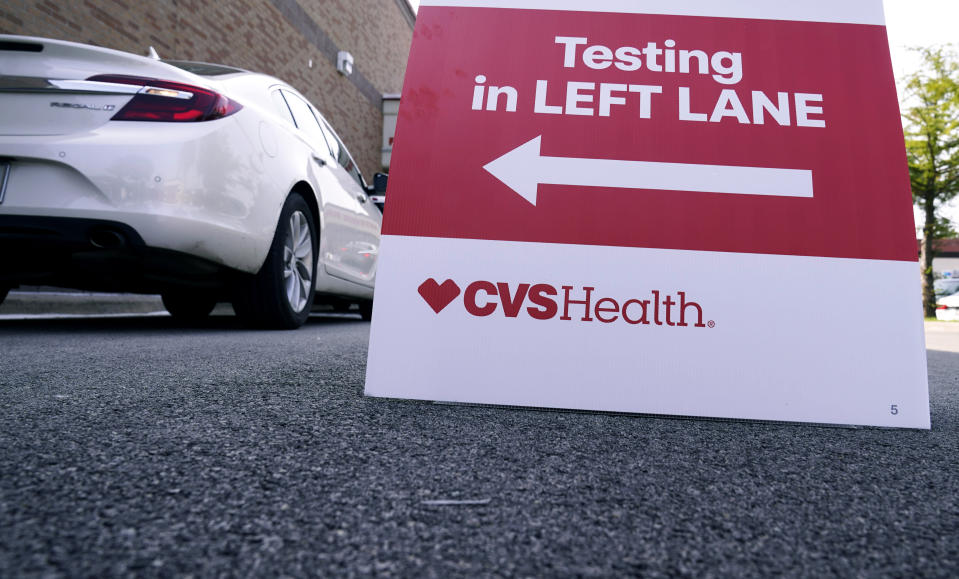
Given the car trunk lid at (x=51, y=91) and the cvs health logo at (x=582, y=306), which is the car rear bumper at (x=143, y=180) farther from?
the cvs health logo at (x=582, y=306)

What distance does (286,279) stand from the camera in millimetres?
3490

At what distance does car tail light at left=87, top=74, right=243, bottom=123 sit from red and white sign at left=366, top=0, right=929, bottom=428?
1.42 m

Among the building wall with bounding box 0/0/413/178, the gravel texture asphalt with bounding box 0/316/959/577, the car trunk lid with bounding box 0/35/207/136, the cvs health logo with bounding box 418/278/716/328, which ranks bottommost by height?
the gravel texture asphalt with bounding box 0/316/959/577

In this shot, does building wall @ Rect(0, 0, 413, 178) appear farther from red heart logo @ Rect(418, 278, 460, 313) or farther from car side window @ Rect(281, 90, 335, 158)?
red heart logo @ Rect(418, 278, 460, 313)

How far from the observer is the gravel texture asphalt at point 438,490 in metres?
0.67

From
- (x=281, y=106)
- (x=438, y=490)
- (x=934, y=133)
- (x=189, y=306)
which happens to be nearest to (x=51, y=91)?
(x=281, y=106)

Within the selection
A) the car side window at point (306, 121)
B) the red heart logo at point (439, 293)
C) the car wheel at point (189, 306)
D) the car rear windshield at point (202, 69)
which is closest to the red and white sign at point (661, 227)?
the red heart logo at point (439, 293)

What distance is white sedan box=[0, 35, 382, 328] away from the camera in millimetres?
2453

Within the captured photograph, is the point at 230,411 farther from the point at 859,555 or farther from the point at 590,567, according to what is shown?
the point at 859,555

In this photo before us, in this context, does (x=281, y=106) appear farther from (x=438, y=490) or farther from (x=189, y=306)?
(x=438, y=490)

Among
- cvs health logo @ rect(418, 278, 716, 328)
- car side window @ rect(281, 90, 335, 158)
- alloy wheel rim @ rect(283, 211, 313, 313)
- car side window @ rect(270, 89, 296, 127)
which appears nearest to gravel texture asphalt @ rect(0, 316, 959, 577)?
cvs health logo @ rect(418, 278, 716, 328)

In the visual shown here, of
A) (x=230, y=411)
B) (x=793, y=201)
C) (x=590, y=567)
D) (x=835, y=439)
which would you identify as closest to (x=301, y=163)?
(x=230, y=411)

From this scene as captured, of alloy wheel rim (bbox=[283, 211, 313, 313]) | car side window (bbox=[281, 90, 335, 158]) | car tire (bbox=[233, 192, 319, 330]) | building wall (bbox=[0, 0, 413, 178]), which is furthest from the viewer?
A: building wall (bbox=[0, 0, 413, 178])

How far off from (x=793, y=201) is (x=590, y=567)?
1.13 m
